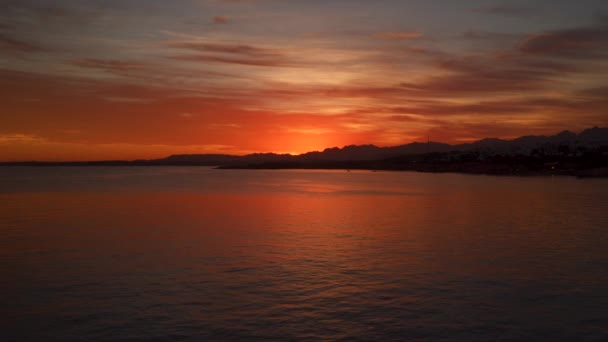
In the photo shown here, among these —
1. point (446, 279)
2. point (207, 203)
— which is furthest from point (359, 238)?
point (207, 203)

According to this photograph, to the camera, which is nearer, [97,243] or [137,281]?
[137,281]

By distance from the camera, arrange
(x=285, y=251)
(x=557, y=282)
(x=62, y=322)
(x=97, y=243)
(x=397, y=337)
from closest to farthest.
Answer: (x=397, y=337), (x=62, y=322), (x=557, y=282), (x=285, y=251), (x=97, y=243)

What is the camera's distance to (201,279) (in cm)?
1609

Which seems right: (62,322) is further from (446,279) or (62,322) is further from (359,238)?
(359,238)

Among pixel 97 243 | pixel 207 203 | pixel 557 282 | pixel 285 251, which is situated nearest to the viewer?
pixel 557 282

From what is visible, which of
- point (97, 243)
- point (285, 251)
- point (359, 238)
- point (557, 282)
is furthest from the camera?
point (359, 238)

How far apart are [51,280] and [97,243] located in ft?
22.9

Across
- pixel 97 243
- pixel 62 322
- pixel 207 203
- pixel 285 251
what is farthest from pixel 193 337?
pixel 207 203

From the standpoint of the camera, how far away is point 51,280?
16.0 meters

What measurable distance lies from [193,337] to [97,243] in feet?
45.2

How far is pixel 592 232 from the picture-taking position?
25.8 metres

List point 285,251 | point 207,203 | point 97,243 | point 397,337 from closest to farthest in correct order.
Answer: point 397,337
point 285,251
point 97,243
point 207,203

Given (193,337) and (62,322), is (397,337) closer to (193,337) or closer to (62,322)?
(193,337)

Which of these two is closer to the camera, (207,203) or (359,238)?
(359,238)
